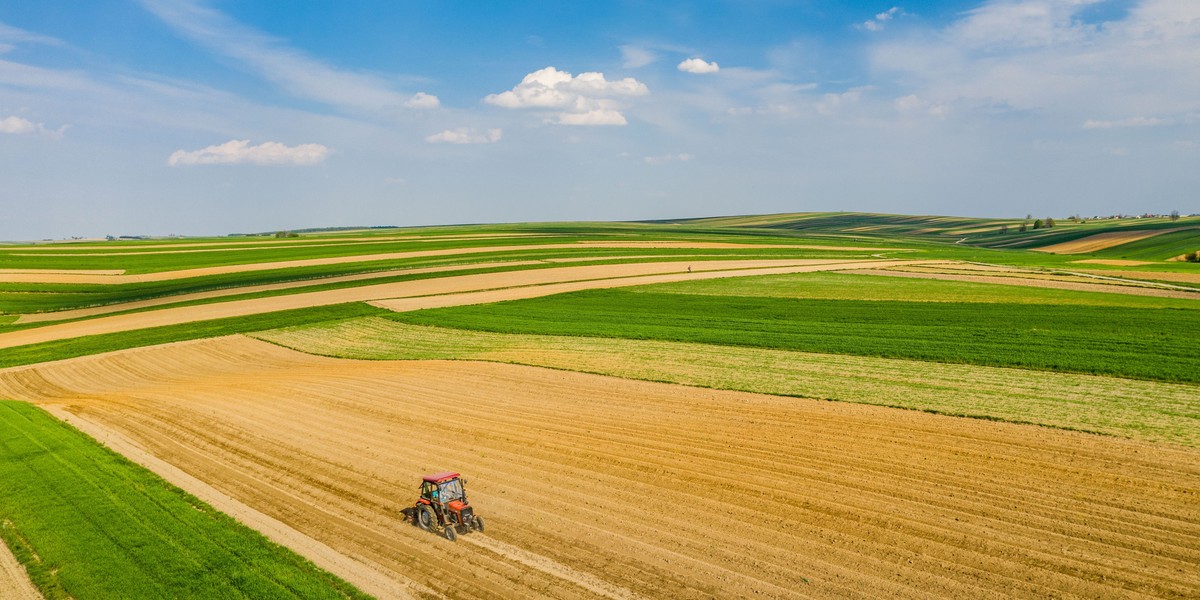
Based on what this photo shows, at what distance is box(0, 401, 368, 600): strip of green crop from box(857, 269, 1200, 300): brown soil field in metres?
56.4

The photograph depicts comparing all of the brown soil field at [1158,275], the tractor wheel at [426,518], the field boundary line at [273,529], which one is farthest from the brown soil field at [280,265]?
the tractor wheel at [426,518]

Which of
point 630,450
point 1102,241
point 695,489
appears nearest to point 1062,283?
point 630,450

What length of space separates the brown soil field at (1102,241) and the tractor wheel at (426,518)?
127 meters

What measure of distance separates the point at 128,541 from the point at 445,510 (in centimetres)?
731

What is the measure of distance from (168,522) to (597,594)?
11174 millimetres

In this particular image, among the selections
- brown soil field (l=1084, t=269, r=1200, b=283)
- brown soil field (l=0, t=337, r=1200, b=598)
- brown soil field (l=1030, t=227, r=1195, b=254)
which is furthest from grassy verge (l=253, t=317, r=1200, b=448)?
brown soil field (l=1030, t=227, r=1195, b=254)

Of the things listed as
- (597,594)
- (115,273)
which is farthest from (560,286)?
(115,273)

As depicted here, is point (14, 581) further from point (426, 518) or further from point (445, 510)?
point (445, 510)

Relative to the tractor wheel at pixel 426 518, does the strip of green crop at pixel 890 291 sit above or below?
above

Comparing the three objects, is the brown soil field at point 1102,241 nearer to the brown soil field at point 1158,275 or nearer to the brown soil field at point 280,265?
the brown soil field at point 280,265

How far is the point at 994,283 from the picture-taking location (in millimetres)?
57969

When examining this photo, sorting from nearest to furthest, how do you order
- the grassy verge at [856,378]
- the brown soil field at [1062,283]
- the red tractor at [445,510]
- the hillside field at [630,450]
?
the hillside field at [630,450] < the red tractor at [445,510] < the grassy verge at [856,378] < the brown soil field at [1062,283]

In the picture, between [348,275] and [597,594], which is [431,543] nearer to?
[597,594]

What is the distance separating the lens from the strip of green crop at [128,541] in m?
13.9
